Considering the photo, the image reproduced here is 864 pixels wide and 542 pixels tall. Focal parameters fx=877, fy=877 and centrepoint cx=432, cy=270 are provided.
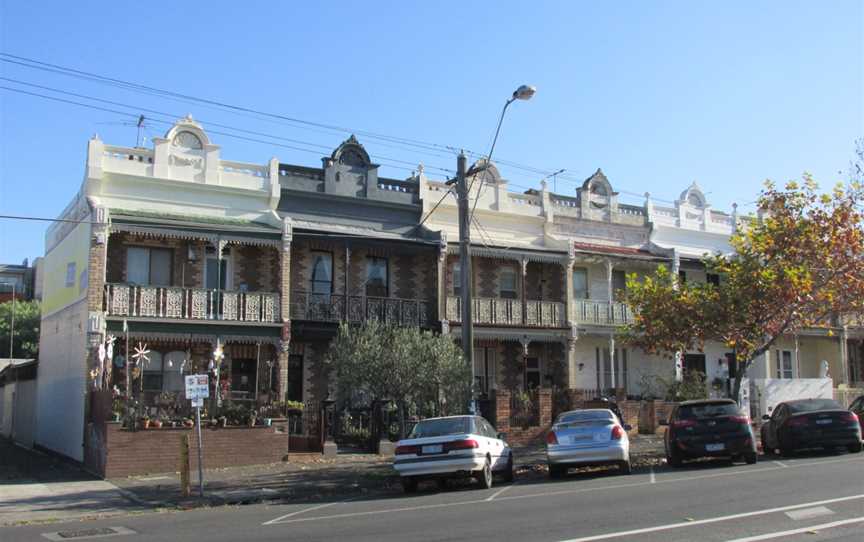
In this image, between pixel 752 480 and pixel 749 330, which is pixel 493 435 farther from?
pixel 749 330

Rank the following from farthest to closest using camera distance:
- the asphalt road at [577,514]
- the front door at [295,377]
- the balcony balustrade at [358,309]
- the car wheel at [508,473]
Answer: the front door at [295,377], the balcony balustrade at [358,309], the car wheel at [508,473], the asphalt road at [577,514]

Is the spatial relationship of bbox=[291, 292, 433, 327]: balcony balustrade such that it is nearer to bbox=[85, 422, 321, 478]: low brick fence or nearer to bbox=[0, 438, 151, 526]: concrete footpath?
bbox=[85, 422, 321, 478]: low brick fence

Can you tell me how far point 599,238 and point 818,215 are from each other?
11.3m

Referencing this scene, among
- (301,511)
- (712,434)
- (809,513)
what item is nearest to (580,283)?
(712,434)

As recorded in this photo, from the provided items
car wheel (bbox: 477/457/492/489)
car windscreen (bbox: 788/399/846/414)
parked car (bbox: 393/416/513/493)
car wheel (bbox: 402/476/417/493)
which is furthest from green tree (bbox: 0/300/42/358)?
car windscreen (bbox: 788/399/846/414)

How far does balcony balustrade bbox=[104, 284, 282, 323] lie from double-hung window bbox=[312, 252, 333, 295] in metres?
2.42

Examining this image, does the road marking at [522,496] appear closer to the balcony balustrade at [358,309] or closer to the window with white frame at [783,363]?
the balcony balustrade at [358,309]

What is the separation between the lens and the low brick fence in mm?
19219

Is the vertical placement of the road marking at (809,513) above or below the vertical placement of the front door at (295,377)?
below

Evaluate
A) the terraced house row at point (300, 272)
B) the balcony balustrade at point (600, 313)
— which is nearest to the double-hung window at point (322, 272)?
the terraced house row at point (300, 272)

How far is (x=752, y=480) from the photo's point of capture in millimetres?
14578

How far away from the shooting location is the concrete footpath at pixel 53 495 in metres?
14.4

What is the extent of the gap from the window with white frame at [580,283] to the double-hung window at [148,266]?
14.6 meters

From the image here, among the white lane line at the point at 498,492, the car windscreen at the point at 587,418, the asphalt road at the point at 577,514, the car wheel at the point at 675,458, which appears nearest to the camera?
the asphalt road at the point at 577,514
